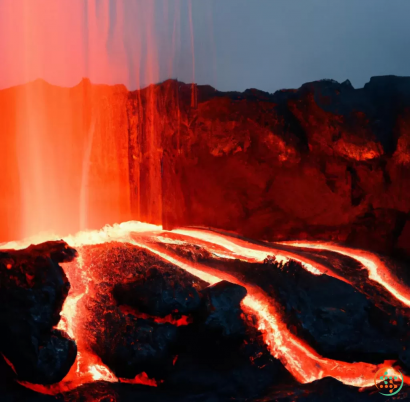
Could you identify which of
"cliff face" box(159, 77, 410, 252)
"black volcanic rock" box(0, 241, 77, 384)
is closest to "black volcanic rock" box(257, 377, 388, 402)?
"black volcanic rock" box(0, 241, 77, 384)

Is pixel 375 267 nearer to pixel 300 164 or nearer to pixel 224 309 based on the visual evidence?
pixel 300 164

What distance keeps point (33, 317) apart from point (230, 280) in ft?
7.21

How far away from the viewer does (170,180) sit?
6.45m

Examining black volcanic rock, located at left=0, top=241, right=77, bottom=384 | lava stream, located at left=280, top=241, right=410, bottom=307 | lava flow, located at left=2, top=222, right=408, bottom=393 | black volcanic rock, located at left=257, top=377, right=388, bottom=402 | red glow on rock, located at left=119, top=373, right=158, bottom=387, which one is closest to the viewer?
black volcanic rock, located at left=257, top=377, right=388, bottom=402

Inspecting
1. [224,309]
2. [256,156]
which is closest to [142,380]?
[224,309]

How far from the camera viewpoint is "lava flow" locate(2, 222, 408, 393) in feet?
13.8

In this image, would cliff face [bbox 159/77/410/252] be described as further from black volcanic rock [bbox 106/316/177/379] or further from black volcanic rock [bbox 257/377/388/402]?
black volcanic rock [bbox 257/377/388/402]

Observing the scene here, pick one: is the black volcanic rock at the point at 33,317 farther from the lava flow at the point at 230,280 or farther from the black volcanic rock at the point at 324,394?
the black volcanic rock at the point at 324,394

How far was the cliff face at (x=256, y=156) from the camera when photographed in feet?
19.3

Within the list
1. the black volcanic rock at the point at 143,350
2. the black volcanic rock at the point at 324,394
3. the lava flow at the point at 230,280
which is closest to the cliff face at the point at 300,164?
the lava flow at the point at 230,280

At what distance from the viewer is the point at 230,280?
5.11m

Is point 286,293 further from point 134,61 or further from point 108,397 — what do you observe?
point 134,61
